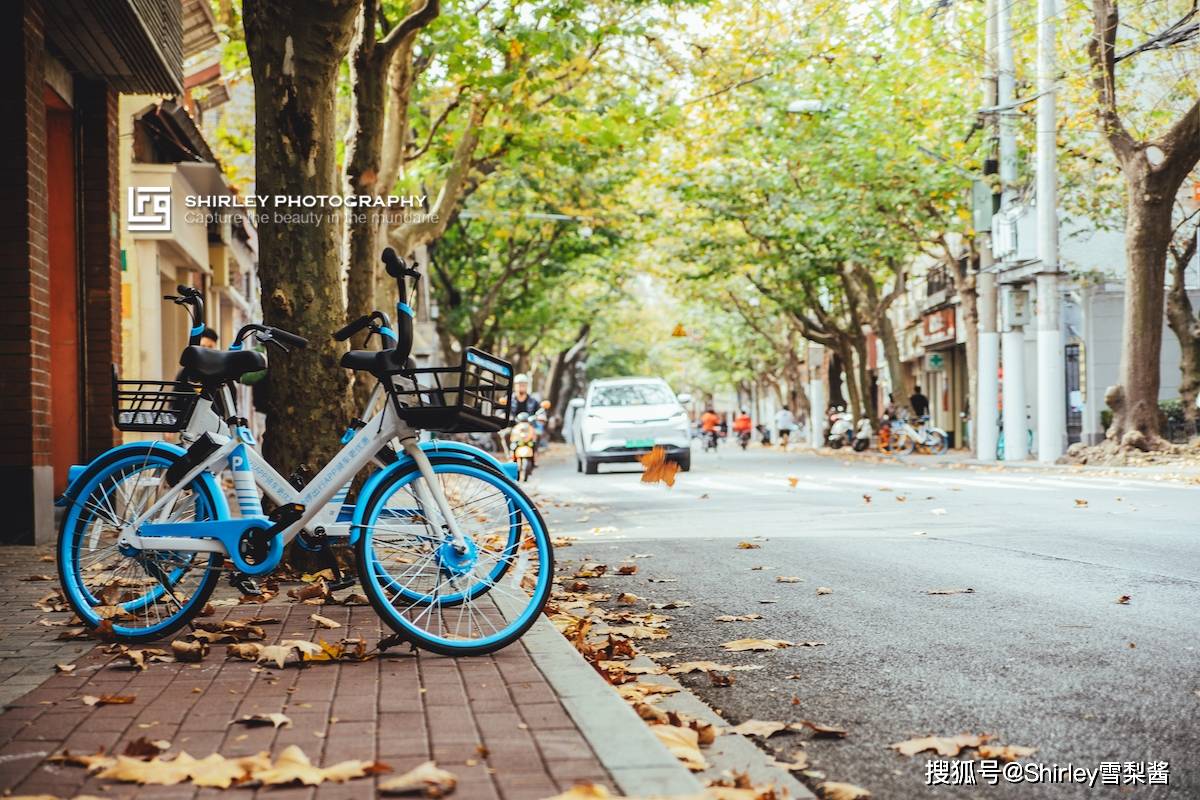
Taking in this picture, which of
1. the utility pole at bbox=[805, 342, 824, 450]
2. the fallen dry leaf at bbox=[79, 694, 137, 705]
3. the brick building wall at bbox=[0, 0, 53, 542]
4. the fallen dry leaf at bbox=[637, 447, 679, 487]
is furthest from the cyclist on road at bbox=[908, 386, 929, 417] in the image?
the fallen dry leaf at bbox=[79, 694, 137, 705]

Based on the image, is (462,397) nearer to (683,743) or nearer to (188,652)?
(188,652)

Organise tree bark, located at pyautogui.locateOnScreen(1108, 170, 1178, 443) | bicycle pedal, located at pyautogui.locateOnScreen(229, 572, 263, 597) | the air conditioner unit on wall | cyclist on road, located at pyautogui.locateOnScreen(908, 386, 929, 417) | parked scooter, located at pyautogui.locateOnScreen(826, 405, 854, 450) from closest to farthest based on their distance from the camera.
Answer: bicycle pedal, located at pyautogui.locateOnScreen(229, 572, 263, 597) < tree bark, located at pyautogui.locateOnScreen(1108, 170, 1178, 443) < the air conditioner unit on wall < cyclist on road, located at pyautogui.locateOnScreen(908, 386, 929, 417) < parked scooter, located at pyautogui.locateOnScreen(826, 405, 854, 450)

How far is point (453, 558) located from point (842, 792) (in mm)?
2475

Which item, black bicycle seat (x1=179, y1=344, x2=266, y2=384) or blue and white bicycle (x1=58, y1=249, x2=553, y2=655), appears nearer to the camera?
blue and white bicycle (x1=58, y1=249, x2=553, y2=655)

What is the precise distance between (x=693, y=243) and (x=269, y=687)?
3430 centimetres

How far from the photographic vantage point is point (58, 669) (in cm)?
564

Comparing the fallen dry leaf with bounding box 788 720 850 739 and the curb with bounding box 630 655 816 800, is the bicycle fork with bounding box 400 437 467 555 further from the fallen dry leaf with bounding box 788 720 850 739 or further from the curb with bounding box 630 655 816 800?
the fallen dry leaf with bounding box 788 720 850 739

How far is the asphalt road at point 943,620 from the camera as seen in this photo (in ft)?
15.2

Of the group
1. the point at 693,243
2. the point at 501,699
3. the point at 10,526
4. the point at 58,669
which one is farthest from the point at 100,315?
the point at 693,243

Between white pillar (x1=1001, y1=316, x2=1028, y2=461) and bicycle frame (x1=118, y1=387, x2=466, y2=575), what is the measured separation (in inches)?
959

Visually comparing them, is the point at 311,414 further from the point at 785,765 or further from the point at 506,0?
the point at 506,0

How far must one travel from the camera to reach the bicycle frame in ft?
20.2

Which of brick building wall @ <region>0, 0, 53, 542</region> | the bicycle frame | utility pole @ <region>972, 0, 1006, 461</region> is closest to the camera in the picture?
the bicycle frame

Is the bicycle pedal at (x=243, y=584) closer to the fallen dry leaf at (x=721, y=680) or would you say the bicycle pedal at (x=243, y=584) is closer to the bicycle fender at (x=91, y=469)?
the bicycle fender at (x=91, y=469)
